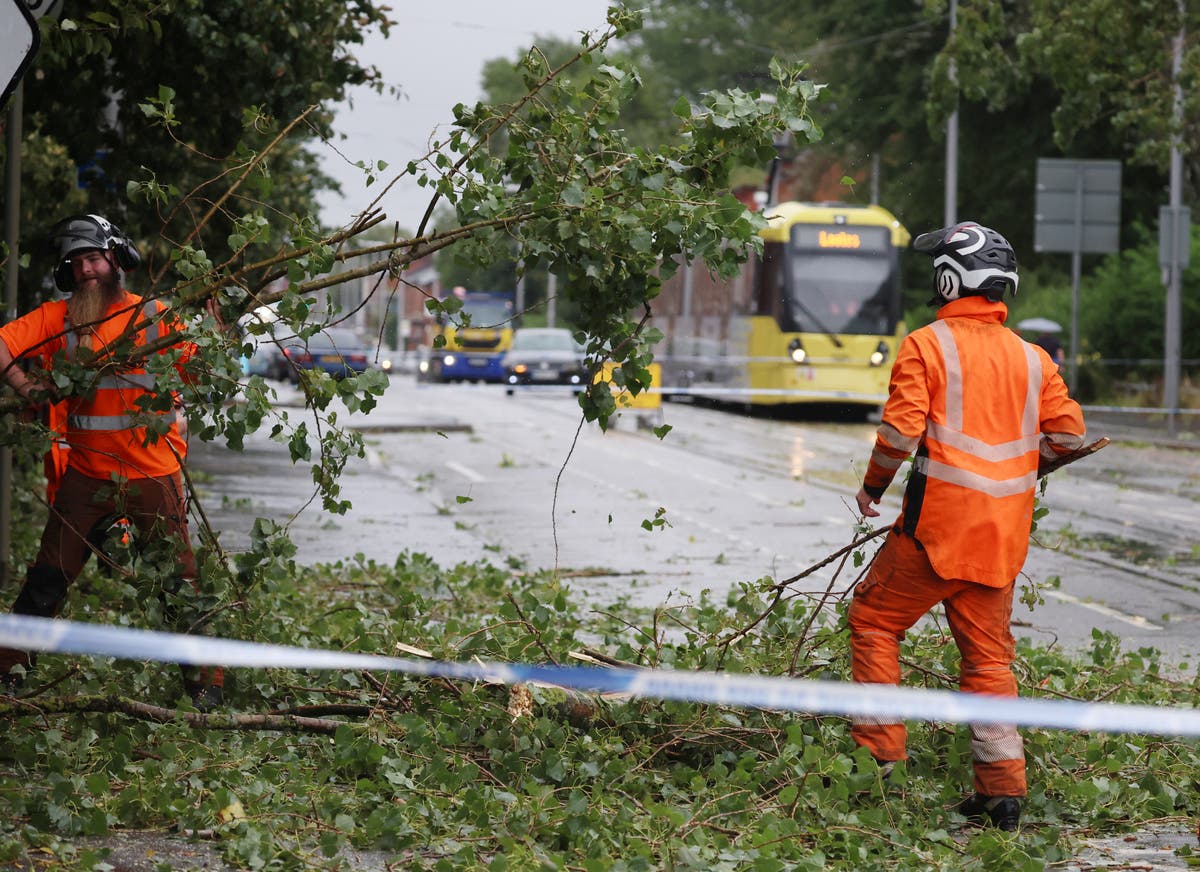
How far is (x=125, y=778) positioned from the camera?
5.30 meters

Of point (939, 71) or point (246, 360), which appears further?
point (939, 71)

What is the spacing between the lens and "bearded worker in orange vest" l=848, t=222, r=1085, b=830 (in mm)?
5398

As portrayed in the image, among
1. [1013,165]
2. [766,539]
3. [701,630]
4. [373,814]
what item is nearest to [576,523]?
[766,539]

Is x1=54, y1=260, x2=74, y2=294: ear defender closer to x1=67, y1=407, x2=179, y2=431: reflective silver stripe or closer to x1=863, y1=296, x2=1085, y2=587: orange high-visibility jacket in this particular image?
x1=67, y1=407, x2=179, y2=431: reflective silver stripe

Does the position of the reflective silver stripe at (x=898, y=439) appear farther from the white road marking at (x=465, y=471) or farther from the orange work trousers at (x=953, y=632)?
the white road marking at (x=465, y=471)

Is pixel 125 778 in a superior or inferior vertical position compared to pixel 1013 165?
inferior

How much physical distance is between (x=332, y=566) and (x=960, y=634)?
609cm

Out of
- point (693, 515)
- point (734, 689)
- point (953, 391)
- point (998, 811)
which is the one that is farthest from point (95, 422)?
point (693, 515)

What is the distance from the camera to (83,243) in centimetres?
632

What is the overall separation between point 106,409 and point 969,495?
2946mm

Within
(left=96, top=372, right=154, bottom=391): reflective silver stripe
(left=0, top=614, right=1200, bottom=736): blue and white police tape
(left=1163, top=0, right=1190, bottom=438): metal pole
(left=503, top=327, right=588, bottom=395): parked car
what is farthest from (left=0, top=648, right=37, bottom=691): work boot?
(left=503, top=327, right=588, bottom=395): parked car

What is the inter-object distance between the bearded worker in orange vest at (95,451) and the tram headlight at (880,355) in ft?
76.1

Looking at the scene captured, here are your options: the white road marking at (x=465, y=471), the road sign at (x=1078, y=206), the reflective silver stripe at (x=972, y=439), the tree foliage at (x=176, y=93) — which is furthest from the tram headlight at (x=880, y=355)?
the reflective silver stripe at (x=972, y=439)

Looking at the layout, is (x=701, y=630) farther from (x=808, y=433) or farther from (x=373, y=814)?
(x=808, y=433)
